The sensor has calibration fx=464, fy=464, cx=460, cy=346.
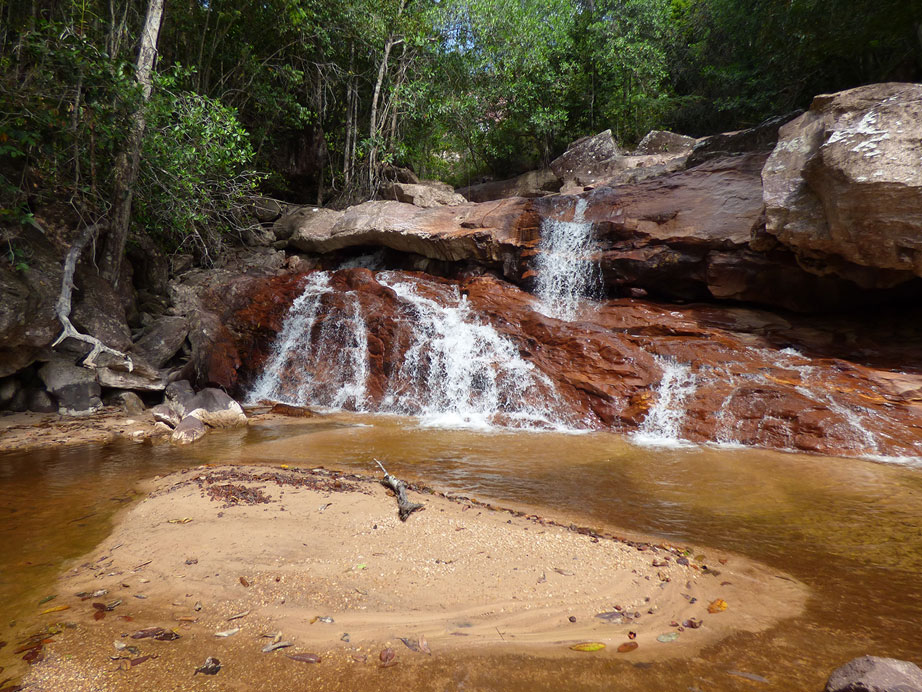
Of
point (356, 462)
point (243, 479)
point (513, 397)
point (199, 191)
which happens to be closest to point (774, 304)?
point (513, 397)

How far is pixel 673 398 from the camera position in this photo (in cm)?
685

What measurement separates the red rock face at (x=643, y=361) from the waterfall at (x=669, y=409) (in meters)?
0.03

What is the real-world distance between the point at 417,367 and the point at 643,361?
3.98m

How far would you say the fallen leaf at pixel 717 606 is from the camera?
2191 millimetres

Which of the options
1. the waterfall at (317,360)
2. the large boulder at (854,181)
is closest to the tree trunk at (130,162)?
the waterfall at (317,360)

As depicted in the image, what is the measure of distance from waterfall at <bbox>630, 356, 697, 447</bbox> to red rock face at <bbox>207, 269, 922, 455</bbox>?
0.09 feet

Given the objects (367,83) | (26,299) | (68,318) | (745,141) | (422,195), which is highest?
(367,83)

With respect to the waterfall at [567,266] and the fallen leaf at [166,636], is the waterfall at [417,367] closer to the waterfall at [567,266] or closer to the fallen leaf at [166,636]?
the waterfall at [567,266]

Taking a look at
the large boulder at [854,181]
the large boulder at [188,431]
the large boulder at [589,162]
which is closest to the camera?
the large boulder at [854,181]

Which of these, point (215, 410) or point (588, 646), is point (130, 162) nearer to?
point (215, 410)

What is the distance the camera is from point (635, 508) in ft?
→ 12.2

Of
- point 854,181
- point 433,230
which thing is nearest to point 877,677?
point 854,181

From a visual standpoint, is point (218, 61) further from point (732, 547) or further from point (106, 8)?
point (732, 547)

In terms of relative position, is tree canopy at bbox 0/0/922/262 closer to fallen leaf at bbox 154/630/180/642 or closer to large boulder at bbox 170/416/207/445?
large boulder at bbox 170/416/207/445
